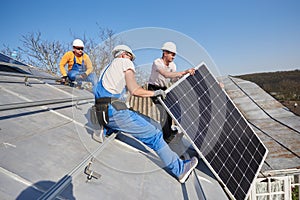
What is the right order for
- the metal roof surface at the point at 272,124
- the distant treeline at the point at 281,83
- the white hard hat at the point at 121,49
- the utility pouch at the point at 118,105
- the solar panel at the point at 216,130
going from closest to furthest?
the white hard hat at the point at 121,49, the utility pouch at the point at 118,105, the solar panel at the point at 216,130, the metal roof surface at the point at 272,124, the distant treeline at the point at 281,83

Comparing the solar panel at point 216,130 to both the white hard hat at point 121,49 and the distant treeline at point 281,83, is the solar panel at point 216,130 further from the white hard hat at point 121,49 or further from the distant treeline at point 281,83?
the distant treeline at point 281,83

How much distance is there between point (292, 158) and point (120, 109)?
3.58m

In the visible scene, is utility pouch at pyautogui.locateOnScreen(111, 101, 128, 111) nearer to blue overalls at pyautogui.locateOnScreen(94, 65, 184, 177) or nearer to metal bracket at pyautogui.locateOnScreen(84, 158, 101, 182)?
blue overalls at pyautogui.locateOnScreen(94, 65, 184, 177)

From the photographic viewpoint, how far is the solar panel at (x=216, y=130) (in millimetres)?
3594

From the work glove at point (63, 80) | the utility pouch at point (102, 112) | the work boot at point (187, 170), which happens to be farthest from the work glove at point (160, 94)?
the work glove at point (63, 80)

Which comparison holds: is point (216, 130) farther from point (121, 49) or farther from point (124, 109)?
point (121, 49)

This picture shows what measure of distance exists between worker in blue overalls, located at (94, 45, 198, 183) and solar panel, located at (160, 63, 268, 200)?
1.18 feet

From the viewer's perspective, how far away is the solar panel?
3594mm

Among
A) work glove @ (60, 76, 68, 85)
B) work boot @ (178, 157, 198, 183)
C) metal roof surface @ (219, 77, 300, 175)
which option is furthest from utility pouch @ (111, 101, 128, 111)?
work glove @ (60, 76, 68, 85)

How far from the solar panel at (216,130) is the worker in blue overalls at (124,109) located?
0.36 m

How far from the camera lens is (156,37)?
8.18ft

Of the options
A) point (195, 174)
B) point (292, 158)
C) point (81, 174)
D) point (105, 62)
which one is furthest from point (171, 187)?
point (292, 158)

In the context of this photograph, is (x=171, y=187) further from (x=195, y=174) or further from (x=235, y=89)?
(x=235, y=89)

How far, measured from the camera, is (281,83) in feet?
83.9
